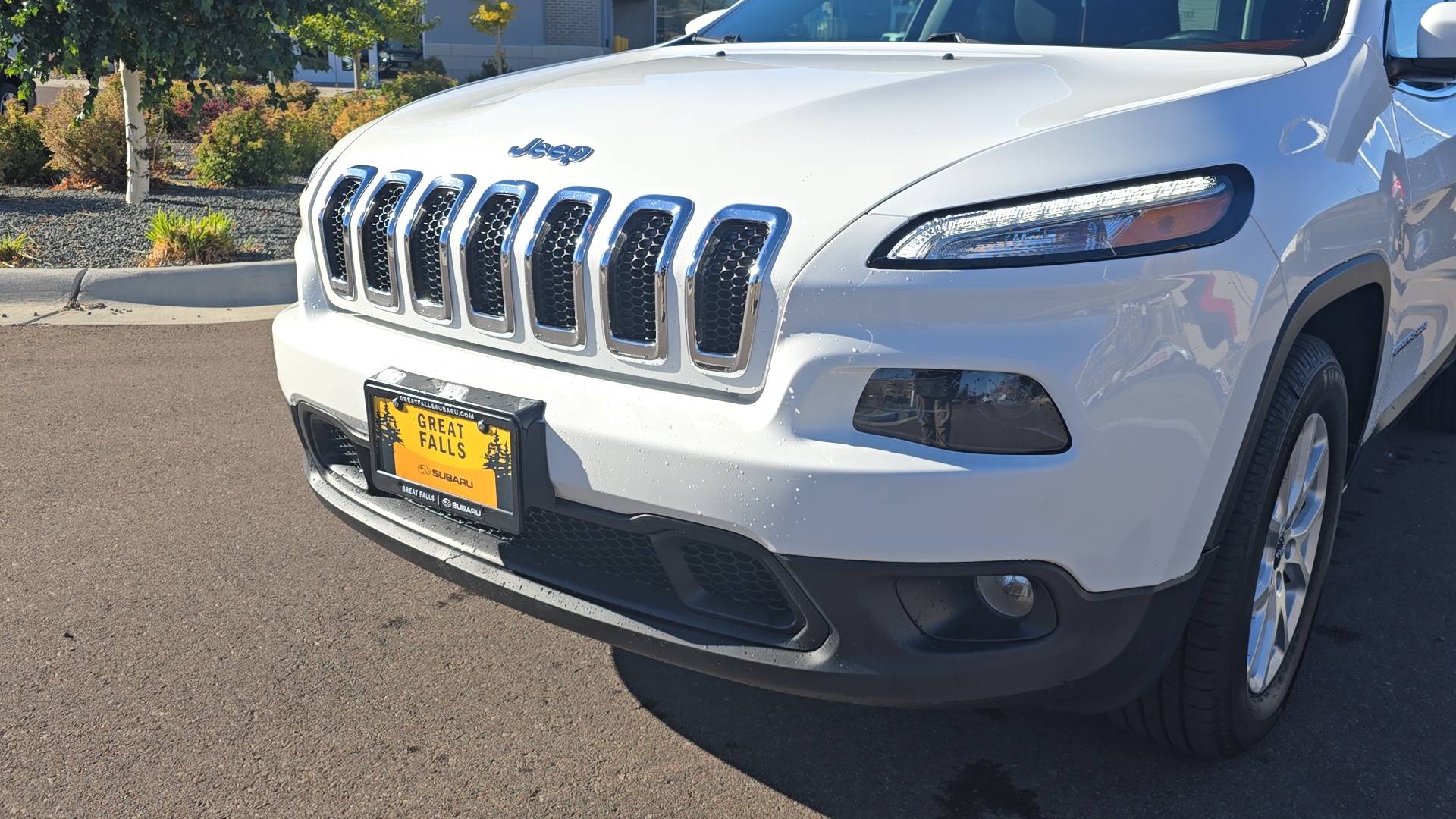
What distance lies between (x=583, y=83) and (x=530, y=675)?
4.49 ft

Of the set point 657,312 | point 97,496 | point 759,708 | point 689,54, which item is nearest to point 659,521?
point 657,312

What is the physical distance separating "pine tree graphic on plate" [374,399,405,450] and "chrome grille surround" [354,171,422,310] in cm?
25

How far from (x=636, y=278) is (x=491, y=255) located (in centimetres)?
35

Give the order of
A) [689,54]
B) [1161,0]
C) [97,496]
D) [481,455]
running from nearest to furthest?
[481,455] → [1161,0] → [689,54] → [97,496]

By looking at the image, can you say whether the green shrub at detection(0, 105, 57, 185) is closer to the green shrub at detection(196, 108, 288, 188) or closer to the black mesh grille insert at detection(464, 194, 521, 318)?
the green shrub at detection(196, 108, 288, 188)

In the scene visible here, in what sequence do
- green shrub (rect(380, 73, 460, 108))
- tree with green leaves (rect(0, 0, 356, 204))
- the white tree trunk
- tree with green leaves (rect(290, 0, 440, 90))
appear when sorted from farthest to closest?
1. tree with green leaves (rect(290, 0, 440, 90))
2. green shrub (rect(380, 73, 460, 108))
3. the white tree trunk
4. tree with green leaves (rect(0, 0, 356, 204))

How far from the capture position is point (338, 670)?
2.77 meters

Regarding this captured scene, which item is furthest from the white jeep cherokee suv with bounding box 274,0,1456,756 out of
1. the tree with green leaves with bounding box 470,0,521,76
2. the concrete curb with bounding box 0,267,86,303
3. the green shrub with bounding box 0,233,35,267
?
the tree with green leaves with bounding box 470,0,521,76

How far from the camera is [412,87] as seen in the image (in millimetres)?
23969

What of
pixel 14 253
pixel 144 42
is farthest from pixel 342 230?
pixel 144 42

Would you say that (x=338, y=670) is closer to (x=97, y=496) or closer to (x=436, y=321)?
(x=436, y=321)

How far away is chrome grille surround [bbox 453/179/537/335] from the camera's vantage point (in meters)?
2.20

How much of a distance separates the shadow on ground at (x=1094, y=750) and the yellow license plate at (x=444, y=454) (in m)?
0.74

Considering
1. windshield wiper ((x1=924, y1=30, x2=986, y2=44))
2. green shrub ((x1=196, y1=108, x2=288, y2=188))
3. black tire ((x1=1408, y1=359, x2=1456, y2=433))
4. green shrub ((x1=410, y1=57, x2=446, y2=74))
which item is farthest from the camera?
green shrub ((x1=410, y1=57, x2=446, y2=74))
